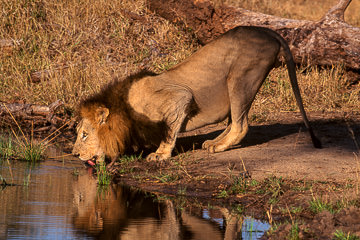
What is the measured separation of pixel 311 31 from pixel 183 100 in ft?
17.4

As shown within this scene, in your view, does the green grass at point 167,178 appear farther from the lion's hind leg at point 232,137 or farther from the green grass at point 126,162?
the lion's hind leg at point 232,137

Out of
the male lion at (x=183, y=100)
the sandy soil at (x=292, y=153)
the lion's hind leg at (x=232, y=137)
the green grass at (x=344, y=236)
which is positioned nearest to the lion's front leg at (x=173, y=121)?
the male lion at (x=183, y=100)

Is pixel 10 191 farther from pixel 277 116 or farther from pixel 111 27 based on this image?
pixel 111 27

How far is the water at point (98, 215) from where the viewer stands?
4.43 metres

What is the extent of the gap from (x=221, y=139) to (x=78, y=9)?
7455 millimetres

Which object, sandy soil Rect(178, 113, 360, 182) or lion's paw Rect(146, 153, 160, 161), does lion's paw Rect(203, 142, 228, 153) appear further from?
lion's paw Rect(146, 153, 160, 161)

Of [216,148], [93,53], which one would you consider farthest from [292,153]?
[93,53]

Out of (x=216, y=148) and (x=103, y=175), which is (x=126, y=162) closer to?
(x=103, y=175)

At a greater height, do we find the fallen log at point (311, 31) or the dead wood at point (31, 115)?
the fallen log at point (311, 31)

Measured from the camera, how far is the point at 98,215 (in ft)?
16.4

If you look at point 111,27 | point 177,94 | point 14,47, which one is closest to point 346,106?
point 177,94

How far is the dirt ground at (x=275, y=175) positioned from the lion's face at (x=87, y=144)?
31 centimetres

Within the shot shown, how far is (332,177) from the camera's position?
6.11 m

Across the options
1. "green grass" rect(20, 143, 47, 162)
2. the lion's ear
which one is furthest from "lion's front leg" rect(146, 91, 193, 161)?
"green grass" rect(20, 143, 47, 162)
